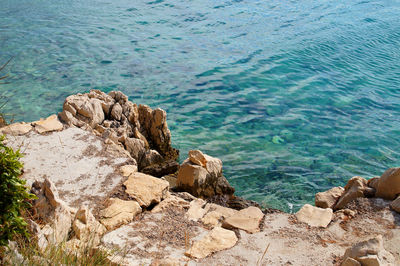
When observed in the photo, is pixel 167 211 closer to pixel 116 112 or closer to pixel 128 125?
pixel 128 125

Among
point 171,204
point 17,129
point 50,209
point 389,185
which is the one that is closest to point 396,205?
point 389,185

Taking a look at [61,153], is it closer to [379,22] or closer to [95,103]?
[95,103]

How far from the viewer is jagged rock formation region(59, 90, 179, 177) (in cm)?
785

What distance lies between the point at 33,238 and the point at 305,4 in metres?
21.0

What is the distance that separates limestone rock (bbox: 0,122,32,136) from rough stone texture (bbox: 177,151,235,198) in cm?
284

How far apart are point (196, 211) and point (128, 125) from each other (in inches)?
128

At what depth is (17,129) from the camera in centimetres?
689

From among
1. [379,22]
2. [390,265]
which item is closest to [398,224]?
[390,265]

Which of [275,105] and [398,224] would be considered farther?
[275,105]

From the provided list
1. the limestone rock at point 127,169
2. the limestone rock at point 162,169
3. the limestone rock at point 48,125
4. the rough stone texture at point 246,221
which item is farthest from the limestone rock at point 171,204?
the limestone rock at point 48,125

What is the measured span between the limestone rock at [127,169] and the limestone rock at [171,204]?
744 mm

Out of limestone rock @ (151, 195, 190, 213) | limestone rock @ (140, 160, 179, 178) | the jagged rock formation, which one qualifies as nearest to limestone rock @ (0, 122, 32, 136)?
the jagged rock formation

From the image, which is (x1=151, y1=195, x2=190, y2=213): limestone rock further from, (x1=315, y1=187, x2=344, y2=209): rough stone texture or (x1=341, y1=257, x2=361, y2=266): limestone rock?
(x1=341, y1=257, x2=361, y2=266): limestone rock

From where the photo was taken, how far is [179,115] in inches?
454
